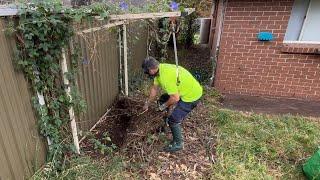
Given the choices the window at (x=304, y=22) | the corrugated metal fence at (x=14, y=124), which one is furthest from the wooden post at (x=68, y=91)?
the window at (x=304, y=22)

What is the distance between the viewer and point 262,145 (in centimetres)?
419

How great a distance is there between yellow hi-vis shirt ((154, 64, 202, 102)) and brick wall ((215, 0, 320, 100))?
2.62m

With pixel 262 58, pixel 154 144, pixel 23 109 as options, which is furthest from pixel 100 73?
pixel 262 58

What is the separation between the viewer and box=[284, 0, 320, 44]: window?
5480 millimetres

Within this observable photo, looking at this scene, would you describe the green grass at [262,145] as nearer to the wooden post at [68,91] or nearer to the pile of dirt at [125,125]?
the pile of dirt at [125,125]

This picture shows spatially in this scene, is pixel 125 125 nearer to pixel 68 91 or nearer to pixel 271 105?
pixel 68 91

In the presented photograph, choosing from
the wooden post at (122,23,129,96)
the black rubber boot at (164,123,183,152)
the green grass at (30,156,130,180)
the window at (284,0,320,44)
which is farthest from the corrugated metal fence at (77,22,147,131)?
the window at (284,0,320,44)

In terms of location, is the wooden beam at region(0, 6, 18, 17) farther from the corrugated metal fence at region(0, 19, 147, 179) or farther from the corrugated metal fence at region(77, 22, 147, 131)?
the corrugated metal fence at region(77, 22, 147, 131)

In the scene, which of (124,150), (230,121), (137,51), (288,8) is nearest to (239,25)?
(288,8)

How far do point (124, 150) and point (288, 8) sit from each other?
4472 mm

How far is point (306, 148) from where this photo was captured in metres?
4.12

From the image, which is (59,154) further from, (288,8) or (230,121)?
(288,8)

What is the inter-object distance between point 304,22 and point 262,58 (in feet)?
3.79

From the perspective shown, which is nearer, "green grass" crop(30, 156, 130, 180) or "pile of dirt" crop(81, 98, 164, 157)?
"green grass" crop(30, 156, 130, 180)
